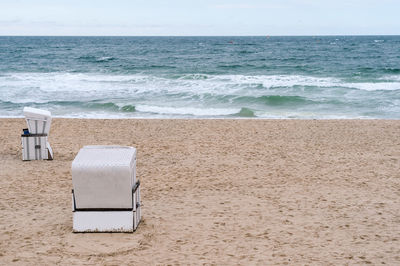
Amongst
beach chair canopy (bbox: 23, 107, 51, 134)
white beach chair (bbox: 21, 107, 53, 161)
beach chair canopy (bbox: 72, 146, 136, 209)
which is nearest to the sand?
white beach chair (bbox: 21, 107, 53, 161)

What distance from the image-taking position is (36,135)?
8648 mm

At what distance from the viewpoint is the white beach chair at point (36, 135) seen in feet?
27.7

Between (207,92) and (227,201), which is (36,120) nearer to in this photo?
(227,201)

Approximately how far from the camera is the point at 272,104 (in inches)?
753

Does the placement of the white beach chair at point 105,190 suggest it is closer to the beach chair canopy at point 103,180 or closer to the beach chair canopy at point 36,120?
the beach chair canopy at point 103,180

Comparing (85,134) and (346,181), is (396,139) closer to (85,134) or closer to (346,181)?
(346,181)

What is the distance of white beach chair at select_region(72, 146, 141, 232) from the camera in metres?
5.02

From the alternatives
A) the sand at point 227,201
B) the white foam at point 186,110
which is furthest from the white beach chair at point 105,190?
the white foam at point 186,110

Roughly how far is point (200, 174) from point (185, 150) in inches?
75.2

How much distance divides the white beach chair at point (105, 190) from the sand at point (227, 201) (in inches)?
5.9

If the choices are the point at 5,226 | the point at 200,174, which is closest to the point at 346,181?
the point at 200,174

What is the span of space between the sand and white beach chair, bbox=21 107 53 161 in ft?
0.64

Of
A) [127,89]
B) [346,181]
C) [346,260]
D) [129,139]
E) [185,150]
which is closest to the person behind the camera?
[346,260]

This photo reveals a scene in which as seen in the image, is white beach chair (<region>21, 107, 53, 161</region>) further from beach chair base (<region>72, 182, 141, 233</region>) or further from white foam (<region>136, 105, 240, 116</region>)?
white foam (<region>136, 105, 240, 116</region>)
